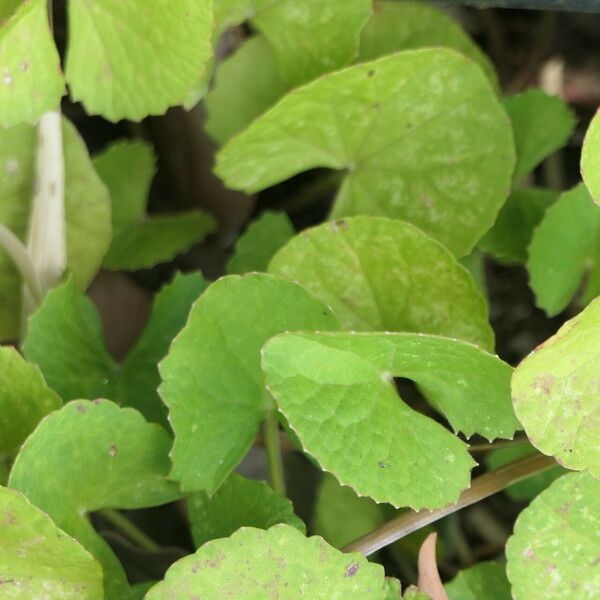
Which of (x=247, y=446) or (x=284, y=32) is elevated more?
(x=284, y=32)

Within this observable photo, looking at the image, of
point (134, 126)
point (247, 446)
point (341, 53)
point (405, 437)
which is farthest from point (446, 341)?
point (134, 126)

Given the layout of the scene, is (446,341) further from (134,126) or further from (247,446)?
(134,126)

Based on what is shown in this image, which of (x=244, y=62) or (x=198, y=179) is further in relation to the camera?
(x=198, y=179)

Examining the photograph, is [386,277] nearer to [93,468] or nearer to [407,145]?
[407,145]

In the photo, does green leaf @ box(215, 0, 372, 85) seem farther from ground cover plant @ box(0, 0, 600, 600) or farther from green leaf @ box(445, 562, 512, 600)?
green leaf @ box(445, 562, 512, 600)

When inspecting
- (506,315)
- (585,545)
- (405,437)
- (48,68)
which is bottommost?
(506,315)

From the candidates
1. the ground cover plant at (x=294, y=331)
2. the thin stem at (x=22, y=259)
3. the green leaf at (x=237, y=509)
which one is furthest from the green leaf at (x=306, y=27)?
the green leaf at (x=237, y=509)

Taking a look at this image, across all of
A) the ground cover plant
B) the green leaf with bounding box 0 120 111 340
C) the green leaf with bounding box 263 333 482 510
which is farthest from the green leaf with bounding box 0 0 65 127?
the green leaf with bounding box 263 333 482 510

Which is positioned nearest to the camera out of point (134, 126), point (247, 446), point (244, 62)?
point (247, 446)
